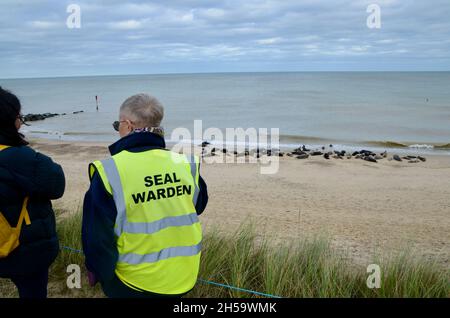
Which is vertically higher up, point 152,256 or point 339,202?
point 152,256

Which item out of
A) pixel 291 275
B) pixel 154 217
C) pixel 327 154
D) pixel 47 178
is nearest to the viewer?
pixel 154 217

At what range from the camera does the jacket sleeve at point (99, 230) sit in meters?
2.28

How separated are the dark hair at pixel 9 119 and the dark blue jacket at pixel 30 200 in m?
0.05

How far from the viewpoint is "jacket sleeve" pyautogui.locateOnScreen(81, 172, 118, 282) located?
89.7 inches

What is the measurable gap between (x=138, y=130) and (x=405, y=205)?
8921 mm

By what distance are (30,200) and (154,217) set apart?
947 mm

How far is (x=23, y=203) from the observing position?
274 centimetres

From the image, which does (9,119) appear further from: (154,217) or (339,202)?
(339,202)

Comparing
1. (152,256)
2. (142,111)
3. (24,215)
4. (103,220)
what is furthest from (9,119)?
(152,256)

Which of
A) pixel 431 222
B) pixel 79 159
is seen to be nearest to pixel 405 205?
pixel 431 222

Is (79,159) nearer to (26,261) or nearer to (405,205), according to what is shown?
(405,205)

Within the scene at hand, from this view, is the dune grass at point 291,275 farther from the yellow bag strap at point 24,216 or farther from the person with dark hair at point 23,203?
the yellow bag strap at point 24,216

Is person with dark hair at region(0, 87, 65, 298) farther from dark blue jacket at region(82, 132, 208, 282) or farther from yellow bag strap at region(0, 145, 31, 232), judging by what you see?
dark blue jacket at region(82, 132, 208, 282)

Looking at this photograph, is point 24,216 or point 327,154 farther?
point 327,154
